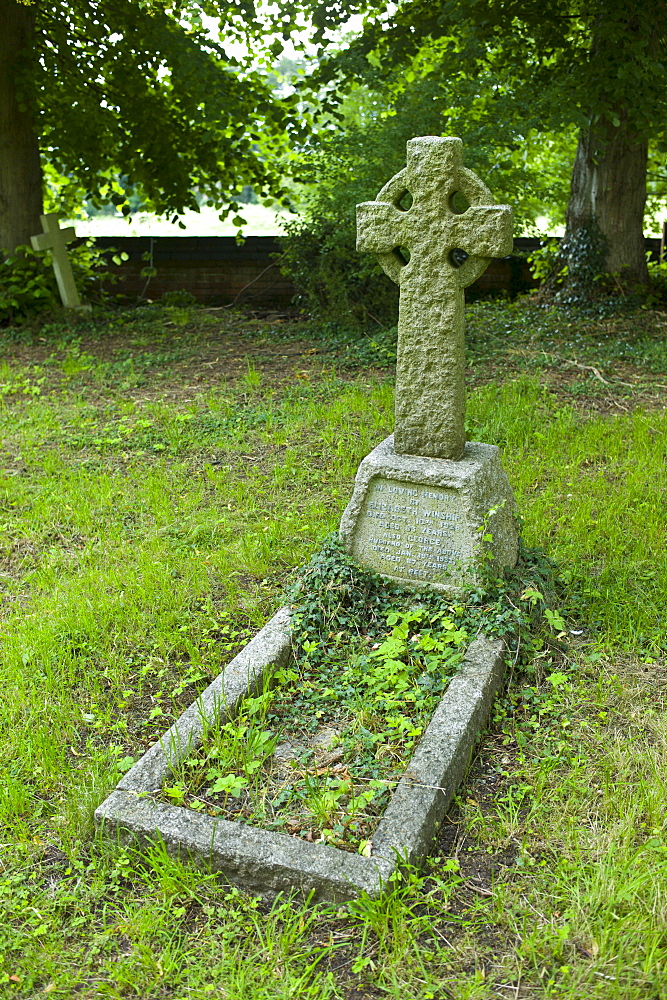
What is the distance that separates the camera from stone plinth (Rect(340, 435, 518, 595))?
3707mm

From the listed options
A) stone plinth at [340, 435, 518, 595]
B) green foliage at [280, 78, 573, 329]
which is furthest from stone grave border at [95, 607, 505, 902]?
green foliage at [280, 78, 573, 329]

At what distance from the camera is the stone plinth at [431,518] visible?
371 centimetres

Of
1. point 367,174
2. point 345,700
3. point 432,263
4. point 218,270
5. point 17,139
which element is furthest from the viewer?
point 218,270

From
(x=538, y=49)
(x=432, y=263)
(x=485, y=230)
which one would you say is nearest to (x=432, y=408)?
(x=432, y=263)

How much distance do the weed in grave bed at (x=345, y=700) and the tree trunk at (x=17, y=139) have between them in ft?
23.8

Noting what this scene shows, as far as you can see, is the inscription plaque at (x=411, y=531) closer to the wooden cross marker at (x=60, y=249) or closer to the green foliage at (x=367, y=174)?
the green foliage at (x=367, y=174)

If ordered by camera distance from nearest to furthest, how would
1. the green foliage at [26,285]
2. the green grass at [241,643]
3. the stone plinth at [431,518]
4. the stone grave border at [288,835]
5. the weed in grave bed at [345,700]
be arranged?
1. the green grass at [241,643]
2. the stone grave border at [288,835]
3. the weed in grave bed at [345,700]
4. the stone plinth at [431,518]
5. the green foliage at [26,285]

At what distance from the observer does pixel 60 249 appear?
9.44 meters

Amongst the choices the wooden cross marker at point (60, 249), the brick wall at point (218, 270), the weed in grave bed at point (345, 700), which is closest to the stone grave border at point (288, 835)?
the weed in grave bed at point (345, 700)

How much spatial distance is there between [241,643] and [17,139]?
774 centimetres

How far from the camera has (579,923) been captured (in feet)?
7.70

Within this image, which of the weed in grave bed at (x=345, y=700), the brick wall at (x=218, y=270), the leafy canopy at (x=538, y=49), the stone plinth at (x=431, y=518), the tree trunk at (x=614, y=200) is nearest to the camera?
the weed in grave bed at (x=345, y=700)

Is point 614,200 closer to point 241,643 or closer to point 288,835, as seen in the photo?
point 241,643

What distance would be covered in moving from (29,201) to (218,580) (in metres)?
7.06
